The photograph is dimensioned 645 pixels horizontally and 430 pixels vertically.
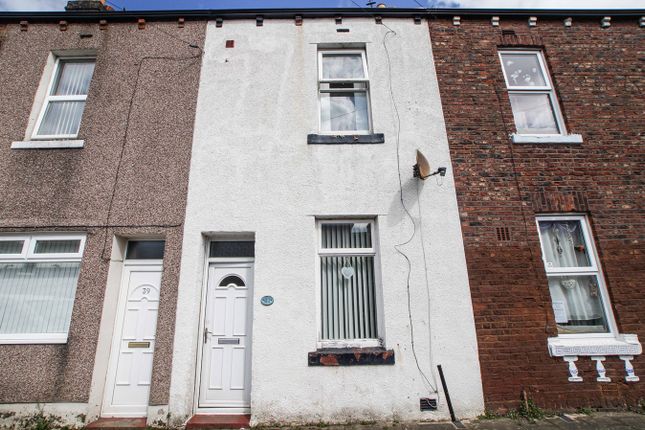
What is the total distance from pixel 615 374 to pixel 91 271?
7.48 m

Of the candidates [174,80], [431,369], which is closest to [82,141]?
[174,80]

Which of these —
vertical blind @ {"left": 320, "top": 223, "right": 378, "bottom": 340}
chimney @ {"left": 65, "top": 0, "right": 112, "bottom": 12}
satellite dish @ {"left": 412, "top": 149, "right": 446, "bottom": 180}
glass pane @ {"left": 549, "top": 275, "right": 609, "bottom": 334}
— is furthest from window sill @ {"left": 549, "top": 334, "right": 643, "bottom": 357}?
chimney @ {"left": 65, "top": 0, "right": 112, "bottom": 12}

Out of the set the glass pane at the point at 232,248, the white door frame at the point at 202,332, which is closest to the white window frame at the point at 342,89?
the glass pane at the point at 232,248

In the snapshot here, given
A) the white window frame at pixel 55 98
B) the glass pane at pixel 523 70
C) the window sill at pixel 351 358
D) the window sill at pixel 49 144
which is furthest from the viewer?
the glass pane at pixel 523 70

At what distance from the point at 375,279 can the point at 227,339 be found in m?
2.34

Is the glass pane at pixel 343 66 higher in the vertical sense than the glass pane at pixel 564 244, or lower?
higher

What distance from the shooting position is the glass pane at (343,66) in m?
6.16

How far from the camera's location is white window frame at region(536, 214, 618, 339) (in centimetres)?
484

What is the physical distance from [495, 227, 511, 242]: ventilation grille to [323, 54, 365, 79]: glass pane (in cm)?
349

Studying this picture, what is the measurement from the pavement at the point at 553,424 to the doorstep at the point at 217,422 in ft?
1.15

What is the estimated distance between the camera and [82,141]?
548 centimetres

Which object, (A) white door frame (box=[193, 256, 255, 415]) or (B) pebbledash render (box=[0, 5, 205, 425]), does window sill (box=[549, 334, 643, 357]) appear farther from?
(B) pebbledash render (box=[0, 5, 205, 425])

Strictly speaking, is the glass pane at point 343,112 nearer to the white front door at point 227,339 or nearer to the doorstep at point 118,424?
the white front door at point 227,339

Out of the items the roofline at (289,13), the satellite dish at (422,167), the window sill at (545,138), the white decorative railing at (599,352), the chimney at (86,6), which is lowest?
the white decorative railing at (599,352)
